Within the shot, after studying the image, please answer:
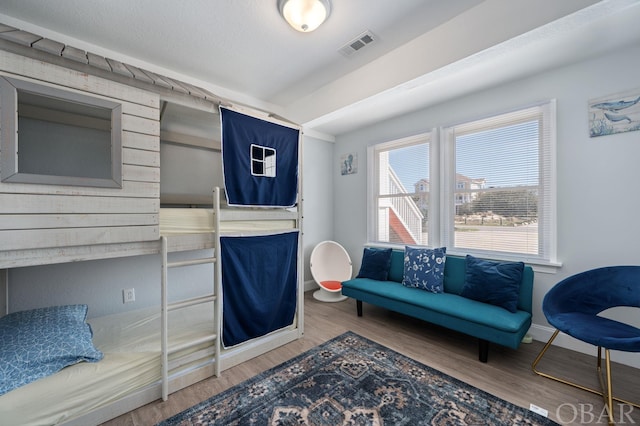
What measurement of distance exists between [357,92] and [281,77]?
870 mm

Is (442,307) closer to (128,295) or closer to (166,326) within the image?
(166,326)

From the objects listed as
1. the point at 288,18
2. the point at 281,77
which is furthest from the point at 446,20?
the point at 281,77

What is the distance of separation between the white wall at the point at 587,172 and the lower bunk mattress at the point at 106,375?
132 inches

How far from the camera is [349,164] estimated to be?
4.35 meters

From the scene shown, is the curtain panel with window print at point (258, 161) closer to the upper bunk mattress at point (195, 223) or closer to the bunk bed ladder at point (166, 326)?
the upper bunk mattress at point (195, 223)

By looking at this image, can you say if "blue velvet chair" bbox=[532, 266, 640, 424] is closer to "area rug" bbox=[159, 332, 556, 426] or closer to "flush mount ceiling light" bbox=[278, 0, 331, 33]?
"area rug" bbox=[159, 332, 556, 426]

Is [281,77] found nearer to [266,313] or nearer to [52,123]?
[52,123]

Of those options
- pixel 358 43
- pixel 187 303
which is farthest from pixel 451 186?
pixel 187 303

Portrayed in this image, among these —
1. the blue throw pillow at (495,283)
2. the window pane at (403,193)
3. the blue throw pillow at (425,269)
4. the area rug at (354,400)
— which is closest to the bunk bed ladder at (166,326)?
the area rug at (354,400)

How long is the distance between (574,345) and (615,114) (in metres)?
2.07

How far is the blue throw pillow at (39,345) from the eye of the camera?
140cm

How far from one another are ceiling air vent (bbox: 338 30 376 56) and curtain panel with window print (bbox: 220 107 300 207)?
2.84ft

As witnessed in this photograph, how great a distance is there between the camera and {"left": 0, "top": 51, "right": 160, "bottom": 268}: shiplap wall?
1390 mm

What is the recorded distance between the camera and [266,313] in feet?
7.86
